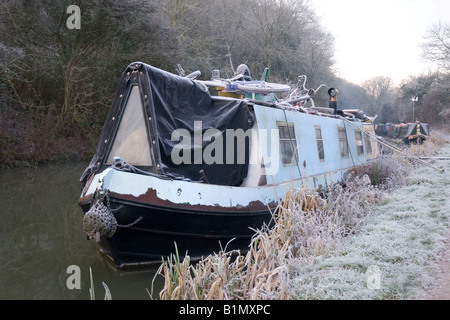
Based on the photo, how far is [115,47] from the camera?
15.2 metres

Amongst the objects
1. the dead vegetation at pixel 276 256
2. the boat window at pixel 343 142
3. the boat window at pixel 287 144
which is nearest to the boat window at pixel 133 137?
the dead vegetation at pixel 276 256

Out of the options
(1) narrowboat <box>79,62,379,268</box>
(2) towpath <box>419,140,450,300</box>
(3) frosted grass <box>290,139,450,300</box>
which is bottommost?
(2) towpath <box>419,140,450,300</box>

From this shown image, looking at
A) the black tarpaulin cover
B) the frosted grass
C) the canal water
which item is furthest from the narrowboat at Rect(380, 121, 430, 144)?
the canal water

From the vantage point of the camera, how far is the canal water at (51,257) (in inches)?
165

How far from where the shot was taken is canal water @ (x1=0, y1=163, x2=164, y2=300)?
4203 mm

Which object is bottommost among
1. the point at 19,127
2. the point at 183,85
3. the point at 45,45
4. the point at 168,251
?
the point at 168,251

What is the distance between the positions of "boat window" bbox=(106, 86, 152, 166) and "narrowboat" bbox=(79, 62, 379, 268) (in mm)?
12

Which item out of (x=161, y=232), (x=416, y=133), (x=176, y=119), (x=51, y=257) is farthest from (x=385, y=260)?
(x=416, y=133)

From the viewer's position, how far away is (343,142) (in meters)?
8.67

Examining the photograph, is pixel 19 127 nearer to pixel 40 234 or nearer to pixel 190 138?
pixel 40 234

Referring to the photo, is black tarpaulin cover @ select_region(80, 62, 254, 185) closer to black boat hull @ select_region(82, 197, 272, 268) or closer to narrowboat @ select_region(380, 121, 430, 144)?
black boat hull @ select_region(82, 197, 272, 268)
